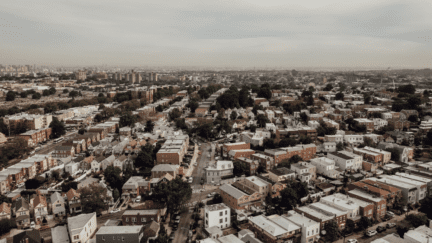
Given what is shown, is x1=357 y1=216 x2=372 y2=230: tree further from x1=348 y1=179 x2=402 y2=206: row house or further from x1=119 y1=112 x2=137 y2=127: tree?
x1=119 y1=112 x2=137 y2=127: tree

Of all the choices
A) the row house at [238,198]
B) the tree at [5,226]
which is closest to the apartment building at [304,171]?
the row house at [238,198]

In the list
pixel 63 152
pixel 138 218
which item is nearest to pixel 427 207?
pixel 138 218

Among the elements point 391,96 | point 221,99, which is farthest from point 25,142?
point 391,96

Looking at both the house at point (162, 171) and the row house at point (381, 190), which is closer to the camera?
the row house at point (381, 190)

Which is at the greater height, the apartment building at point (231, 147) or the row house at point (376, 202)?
the apartment building at point (231, 147)

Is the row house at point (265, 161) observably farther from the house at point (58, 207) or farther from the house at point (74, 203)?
the house at point (58, 207)

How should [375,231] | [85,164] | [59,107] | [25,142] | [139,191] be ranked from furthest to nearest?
[59,107]
[25,142]
[85,164]
[139,191]
[375,231]

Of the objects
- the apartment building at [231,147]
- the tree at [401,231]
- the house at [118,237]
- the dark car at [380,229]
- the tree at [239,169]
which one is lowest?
the dark car at [380,229]

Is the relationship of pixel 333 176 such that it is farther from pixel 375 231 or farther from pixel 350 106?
pixel 350 106
